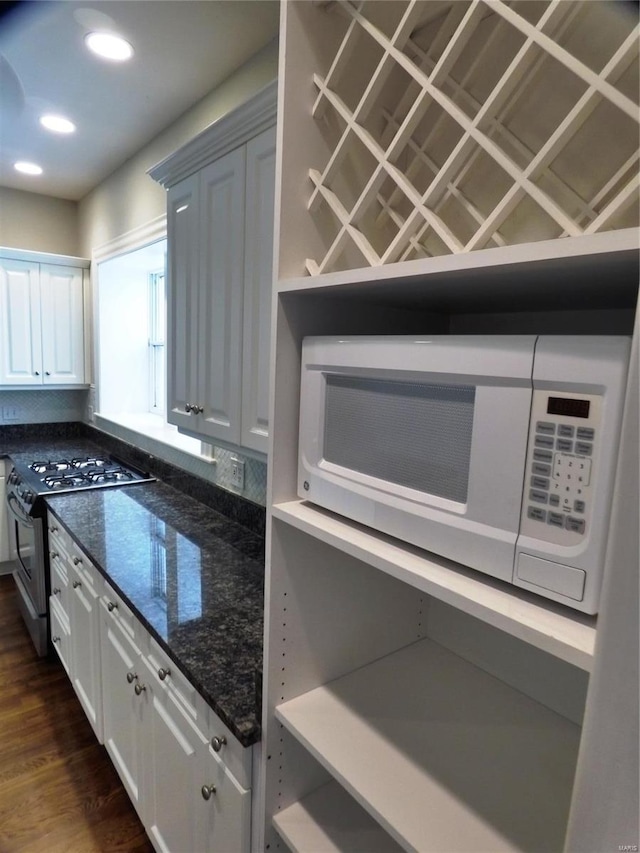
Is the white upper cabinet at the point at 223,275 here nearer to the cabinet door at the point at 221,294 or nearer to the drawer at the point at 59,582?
the cabinet door at the point at 221,294

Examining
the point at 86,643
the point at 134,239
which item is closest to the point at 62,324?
the point at 134,239

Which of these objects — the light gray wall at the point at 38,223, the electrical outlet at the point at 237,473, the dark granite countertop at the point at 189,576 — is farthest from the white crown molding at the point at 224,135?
the light gray wall at the point at 38,223

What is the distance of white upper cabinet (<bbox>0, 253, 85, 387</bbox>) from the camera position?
11.2ft

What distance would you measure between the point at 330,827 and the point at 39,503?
6.60 feet

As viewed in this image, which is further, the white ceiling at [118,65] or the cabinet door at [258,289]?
the white ceiling at [118,65]

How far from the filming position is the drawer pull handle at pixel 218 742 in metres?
1.07

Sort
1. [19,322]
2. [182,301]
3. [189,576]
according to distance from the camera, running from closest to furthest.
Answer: [189,576] → [182,301] → [19,322]

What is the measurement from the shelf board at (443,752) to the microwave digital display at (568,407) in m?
0.64

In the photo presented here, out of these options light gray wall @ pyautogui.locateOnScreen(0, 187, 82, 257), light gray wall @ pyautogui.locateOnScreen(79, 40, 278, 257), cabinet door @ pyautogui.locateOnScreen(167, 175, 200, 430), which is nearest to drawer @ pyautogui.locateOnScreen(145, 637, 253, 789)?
cabinet door @ pyautogui.locateOnScreen(167, 175, 200, 430)

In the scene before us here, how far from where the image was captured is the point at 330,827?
952 mm

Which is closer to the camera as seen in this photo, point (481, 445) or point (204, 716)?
point (481, 445)

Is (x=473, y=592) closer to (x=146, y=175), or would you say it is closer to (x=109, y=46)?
(x=109, y=46)

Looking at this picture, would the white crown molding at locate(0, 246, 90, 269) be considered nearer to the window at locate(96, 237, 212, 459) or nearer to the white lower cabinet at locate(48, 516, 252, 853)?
the window at locate(96, 237, 212, 459)

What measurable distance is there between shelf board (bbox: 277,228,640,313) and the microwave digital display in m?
0.14
